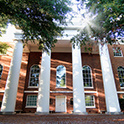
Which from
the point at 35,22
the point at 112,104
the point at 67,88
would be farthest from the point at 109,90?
the point at 35,22

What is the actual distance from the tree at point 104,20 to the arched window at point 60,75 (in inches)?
517

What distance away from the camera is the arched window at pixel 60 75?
63.1 ft

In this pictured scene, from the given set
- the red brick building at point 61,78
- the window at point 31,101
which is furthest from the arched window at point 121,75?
the window at point 31,101

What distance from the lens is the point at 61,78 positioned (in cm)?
1955

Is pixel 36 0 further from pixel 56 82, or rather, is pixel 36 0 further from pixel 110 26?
pixel 56 82

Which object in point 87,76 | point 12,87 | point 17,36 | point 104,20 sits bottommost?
point 12,87

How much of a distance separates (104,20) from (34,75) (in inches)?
635

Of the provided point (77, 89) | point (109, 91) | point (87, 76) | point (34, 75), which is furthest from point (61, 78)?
point (109, 91)

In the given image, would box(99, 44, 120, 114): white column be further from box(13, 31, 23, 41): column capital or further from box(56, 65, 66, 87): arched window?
box(13, 31, 23, 41): column capital

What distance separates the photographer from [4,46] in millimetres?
12758

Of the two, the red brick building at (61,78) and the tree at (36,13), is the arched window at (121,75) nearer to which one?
the red brick building at (61,78)

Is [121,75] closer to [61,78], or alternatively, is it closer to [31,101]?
[61,78]

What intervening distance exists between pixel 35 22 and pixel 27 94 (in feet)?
46.1

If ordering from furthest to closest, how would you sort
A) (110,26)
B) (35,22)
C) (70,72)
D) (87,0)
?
(70,72) < (35,22) < (87,0) < (110,26)
